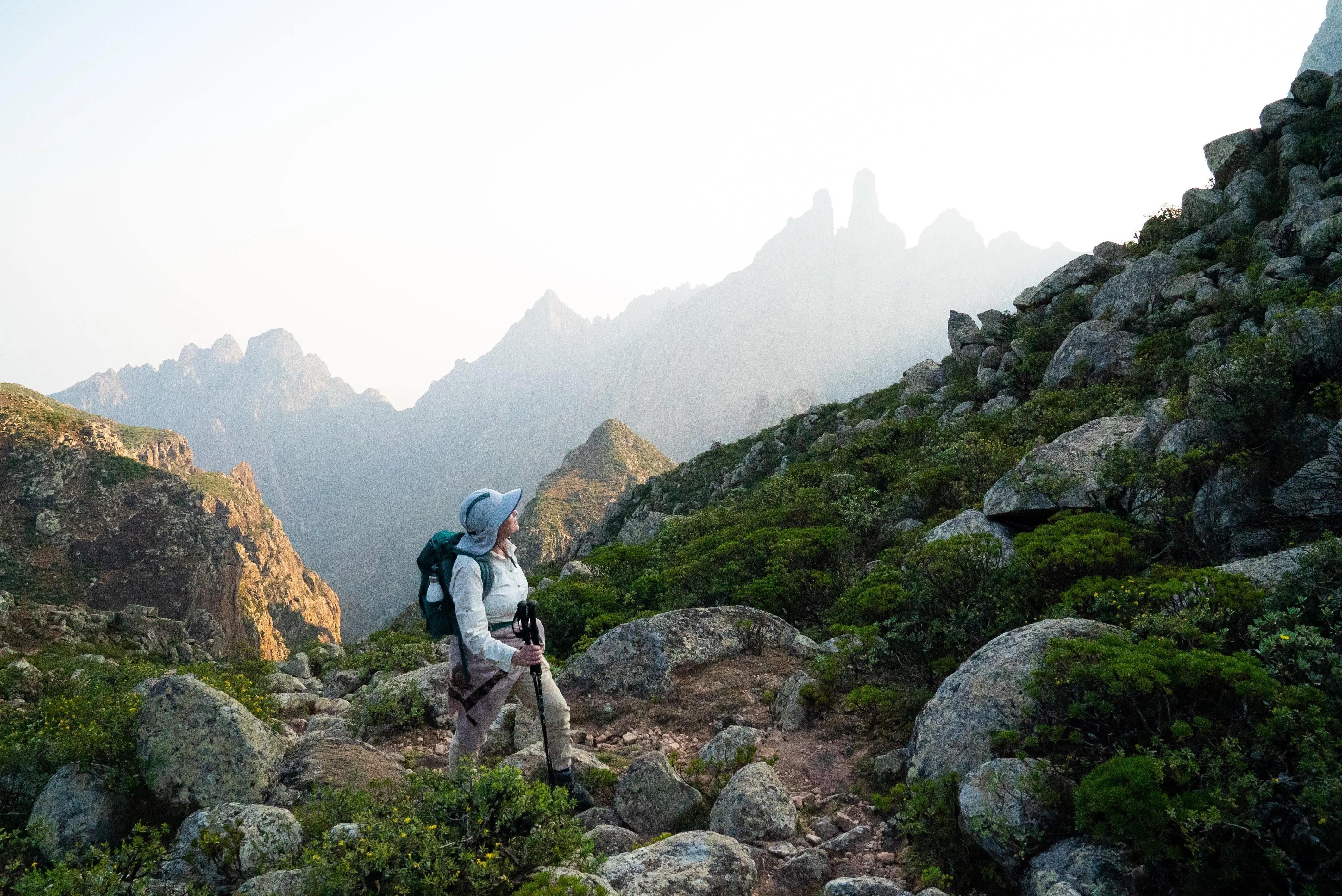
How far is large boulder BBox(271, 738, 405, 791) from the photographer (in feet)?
17.3

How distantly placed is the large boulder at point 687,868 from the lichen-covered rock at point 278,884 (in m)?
1.73

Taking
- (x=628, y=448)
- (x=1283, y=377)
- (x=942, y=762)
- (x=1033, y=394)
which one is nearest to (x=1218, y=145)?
(x=1033, y=394)

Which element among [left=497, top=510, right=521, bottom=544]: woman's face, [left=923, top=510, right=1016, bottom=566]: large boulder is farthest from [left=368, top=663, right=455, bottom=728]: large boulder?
[left=923, top=510, right=1016, bottom=566]: large boulder

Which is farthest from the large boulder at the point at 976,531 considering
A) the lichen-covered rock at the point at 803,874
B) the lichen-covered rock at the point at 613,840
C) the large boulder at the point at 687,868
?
the lichen-covered rock at the point at 613,840

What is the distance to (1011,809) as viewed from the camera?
3.62m

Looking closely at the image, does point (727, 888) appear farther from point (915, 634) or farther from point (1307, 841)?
point (915, 634)

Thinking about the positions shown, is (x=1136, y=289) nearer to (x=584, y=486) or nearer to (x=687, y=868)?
(x=687, y=868)

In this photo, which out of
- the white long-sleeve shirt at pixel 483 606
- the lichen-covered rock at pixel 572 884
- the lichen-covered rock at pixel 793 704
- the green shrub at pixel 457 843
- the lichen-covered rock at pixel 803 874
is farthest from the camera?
the lichen-covered rock at pixel 793 704

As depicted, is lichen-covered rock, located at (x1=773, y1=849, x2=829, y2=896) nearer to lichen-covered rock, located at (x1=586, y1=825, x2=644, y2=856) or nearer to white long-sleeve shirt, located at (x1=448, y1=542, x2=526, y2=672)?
lichen-covered rock, located at (x1=586, y1=825, x2=644, y2=856)

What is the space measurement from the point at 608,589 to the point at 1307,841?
370 inches

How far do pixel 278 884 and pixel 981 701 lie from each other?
4.68 meters

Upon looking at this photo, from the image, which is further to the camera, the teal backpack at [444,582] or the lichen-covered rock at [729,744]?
the lichen-covered rock at [729,744]

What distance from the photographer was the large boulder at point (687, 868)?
343 cm

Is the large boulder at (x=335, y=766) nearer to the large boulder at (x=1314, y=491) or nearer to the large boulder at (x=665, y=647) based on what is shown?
the large boulder at (x=665, y=647)
